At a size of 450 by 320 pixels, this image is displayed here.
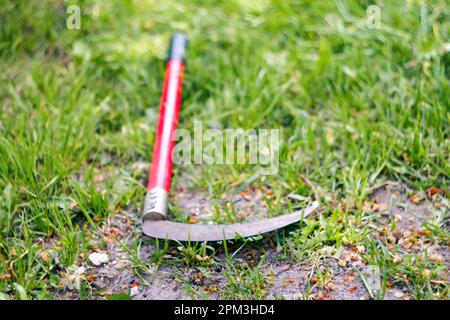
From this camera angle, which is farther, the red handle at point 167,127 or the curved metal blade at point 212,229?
the red handle at point 167,127

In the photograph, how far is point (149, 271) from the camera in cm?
251

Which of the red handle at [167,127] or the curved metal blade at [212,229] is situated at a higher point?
the red handle at [167,127]

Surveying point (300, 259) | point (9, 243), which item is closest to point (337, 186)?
point (300, 259)

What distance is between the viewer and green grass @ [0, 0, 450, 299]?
2721 mm

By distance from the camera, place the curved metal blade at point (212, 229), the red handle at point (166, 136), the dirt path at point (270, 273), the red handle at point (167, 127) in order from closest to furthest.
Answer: the dirt path at point (270, 273) → the curved metal blade at point (212, 229) → the red handle at point (166, 136) → the red handle at point (167, 127)

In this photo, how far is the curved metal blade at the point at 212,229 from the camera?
8.30 ft

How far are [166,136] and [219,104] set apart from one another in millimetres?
530

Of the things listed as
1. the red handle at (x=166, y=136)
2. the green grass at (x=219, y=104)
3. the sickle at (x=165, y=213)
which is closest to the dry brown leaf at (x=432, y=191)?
the green grass at (x=219, y=104)

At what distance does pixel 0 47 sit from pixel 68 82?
1.71 ft

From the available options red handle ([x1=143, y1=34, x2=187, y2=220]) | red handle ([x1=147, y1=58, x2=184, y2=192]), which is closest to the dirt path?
red handle ([x1=143, y1=34, x2=187, y2=220])

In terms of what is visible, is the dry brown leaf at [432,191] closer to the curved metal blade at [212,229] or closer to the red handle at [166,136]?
the curved metal blade at [212,229]

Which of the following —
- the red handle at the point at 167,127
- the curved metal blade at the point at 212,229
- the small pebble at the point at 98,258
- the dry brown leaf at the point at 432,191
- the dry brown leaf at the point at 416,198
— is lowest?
the small pebble at the point at 98,258

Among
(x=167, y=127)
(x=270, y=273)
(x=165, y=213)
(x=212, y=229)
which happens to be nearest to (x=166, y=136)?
(x=167, y=127)

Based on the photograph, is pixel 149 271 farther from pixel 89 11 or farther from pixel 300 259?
pixel 89 11
